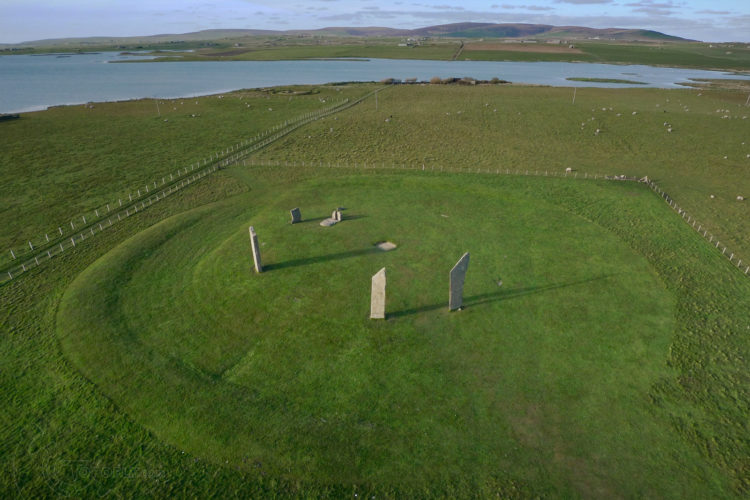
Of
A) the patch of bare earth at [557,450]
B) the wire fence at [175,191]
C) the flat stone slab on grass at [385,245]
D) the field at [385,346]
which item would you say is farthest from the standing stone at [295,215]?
the patch of bare earth at [557,450]

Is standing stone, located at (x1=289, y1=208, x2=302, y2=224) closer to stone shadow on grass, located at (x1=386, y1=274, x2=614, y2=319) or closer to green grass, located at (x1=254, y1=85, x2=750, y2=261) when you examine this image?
stone shadow on grass, located at (x1=386, y1=274, x2=614, y2=319)

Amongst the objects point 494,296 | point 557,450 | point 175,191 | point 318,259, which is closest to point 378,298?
point 494,296

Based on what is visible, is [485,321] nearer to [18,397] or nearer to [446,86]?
[18,397]

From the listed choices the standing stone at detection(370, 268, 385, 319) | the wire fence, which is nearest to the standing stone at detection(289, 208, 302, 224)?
the standing stone at detection(370, 268, 385, 319)

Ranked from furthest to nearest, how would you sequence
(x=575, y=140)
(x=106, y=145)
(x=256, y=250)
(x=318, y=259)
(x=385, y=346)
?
(x=575, y=140)
(x=106, y=145)
(x=318, y=259)
(x=256, y=250)
(x=385, y=346)

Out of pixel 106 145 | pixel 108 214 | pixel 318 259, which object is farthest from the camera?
pixel 106 145

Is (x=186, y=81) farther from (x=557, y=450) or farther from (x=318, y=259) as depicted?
(x=557, y=450)

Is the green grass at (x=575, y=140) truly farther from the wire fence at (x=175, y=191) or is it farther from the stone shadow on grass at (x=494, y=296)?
the stone shadow on grass at (x=494, y=296)

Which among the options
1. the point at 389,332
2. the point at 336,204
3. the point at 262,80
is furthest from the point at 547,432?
the point at 262,80
